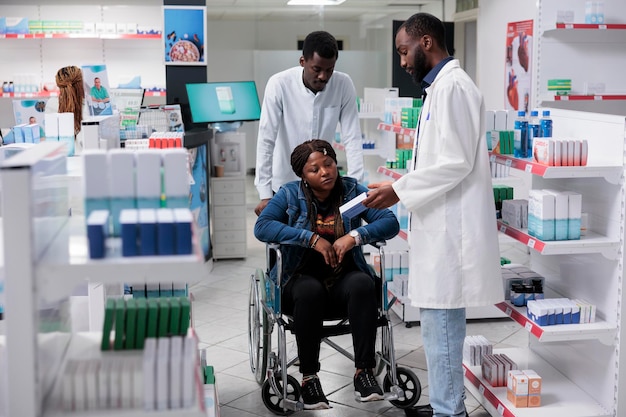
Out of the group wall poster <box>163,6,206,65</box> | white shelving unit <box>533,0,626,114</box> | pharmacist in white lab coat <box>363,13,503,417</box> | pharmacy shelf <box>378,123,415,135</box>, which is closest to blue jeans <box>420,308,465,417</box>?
pharmacist in white lab coat <box>363,13,503,417</box>

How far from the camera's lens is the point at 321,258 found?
3.89 metres

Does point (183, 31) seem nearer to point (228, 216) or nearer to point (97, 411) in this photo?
point (228, 216)

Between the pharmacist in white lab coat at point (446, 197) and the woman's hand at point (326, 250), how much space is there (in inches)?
19.3

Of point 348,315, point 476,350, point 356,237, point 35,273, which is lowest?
point 476,350

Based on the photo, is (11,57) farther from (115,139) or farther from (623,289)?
(623,289)

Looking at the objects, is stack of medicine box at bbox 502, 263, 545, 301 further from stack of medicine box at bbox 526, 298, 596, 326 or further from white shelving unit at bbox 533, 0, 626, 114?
white shelving unit at bbox 533, 0, 626, 114

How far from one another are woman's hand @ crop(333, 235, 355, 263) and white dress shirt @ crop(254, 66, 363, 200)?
818mm

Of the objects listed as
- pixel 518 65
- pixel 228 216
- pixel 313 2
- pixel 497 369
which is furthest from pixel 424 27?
pixel 313 2

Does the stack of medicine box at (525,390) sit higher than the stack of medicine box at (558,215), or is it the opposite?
the stack of medicine box at (558,215)

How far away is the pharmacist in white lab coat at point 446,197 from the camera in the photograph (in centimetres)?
309

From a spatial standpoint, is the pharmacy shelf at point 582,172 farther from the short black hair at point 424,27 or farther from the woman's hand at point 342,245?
the woman's hand at point 342,245

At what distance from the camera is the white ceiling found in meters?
10.6

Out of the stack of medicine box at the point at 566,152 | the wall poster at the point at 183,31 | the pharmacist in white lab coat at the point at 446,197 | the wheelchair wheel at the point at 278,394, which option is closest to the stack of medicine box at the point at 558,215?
the stack of medicine box at the point at 566,152

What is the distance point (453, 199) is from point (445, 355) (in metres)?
0.65
